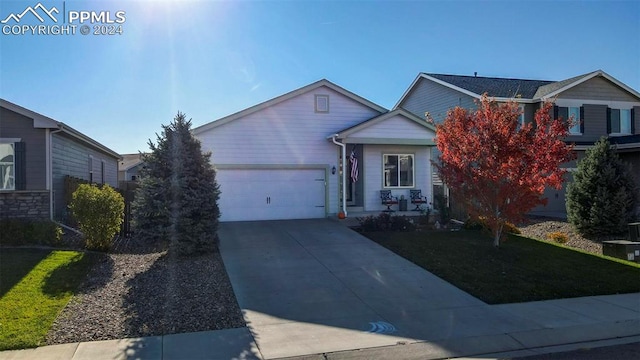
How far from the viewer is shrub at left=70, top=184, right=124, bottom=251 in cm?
1050

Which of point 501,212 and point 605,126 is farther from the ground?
point 605,126

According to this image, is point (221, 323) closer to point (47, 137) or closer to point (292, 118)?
point (47, 137)

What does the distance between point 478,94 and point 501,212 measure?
→ 1163 cm

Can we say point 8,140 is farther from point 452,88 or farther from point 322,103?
point 452,88

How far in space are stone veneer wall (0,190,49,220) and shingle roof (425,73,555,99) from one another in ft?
60.4

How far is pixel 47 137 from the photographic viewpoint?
1298cm

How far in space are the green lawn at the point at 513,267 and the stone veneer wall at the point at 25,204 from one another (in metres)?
9.40

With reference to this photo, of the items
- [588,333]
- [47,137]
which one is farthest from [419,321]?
[47,137]

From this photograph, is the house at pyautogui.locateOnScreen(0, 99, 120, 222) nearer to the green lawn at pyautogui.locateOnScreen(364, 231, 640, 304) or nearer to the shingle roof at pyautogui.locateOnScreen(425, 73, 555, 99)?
the green lawn at pyautogui.locateOnScreen(364, 231, 640, 304)

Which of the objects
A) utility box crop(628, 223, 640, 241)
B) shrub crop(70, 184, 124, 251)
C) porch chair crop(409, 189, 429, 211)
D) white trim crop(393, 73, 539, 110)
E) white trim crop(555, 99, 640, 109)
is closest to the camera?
shrub crop(70, 184, 124, 251)

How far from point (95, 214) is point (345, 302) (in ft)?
21.8

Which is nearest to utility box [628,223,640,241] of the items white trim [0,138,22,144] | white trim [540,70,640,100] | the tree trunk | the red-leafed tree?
the red-leafed tree

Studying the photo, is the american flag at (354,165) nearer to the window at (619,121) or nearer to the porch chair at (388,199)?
the porch chair at (388,199)

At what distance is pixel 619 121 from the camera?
23609mm
